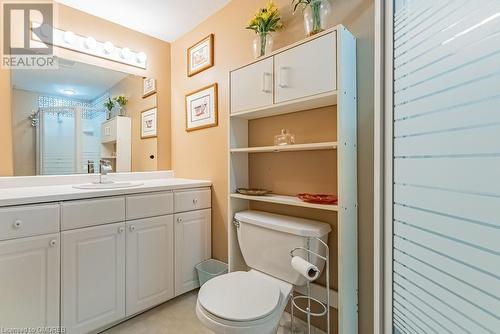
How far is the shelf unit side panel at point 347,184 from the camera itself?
110cm

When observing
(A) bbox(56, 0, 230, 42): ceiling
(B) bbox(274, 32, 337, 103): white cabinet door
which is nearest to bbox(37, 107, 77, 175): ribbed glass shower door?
(A) bbox(56, 0, 230, 42): ceiling

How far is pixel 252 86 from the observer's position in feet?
4.83

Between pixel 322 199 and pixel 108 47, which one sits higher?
pixel 108 47

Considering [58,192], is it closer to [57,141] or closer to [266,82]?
[57,141]

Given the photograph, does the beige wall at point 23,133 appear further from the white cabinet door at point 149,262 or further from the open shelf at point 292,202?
the open shelf at point 292,202

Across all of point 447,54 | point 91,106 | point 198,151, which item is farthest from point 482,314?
point 91,106

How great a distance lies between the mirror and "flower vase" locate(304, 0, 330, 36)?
1.71 m

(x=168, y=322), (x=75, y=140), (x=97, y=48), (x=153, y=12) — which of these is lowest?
(x=168, y=322)

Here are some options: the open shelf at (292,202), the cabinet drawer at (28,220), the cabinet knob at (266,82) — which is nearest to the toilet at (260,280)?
the open shelf at (292,202)

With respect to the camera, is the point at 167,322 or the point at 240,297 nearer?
the point at 240,297

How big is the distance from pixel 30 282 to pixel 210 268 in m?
1.12

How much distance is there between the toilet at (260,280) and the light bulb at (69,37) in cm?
192

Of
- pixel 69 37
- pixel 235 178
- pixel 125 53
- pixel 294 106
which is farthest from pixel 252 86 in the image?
pixel 69 37

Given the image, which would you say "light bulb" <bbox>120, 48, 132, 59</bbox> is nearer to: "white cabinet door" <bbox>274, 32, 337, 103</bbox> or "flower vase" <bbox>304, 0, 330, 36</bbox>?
"white cabinet door" <bbox>274, 32, 337, 103</bbox>
